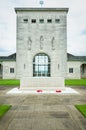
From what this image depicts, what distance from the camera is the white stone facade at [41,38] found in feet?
163

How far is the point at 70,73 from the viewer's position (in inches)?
2057

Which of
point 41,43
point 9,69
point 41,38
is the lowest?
point 9,69

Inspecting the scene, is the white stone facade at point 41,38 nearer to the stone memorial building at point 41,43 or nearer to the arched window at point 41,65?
the stone memorial building at point 41,43

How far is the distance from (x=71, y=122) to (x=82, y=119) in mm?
718

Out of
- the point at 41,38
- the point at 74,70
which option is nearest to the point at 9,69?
the point at 41,38

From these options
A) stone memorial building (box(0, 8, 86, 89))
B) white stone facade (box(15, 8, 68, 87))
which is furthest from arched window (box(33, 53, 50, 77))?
white stone facade (box(15, 8, 68, 87))

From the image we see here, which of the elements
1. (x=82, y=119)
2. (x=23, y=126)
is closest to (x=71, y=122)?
(x=82, y=119)

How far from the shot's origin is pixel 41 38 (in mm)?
49625

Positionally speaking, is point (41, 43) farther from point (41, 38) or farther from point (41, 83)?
point (41, 83)

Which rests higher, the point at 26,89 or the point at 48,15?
the point at 48,15

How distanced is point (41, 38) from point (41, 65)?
6475mm

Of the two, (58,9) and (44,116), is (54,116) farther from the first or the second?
(58,9)

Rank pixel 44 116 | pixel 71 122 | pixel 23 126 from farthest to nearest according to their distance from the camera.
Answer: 1. pixel 44 116
2. pixel 71 122
3. pixel 23 126

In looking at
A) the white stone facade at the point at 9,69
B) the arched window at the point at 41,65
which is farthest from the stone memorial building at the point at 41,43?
the white stone facade at the point at 9,69
